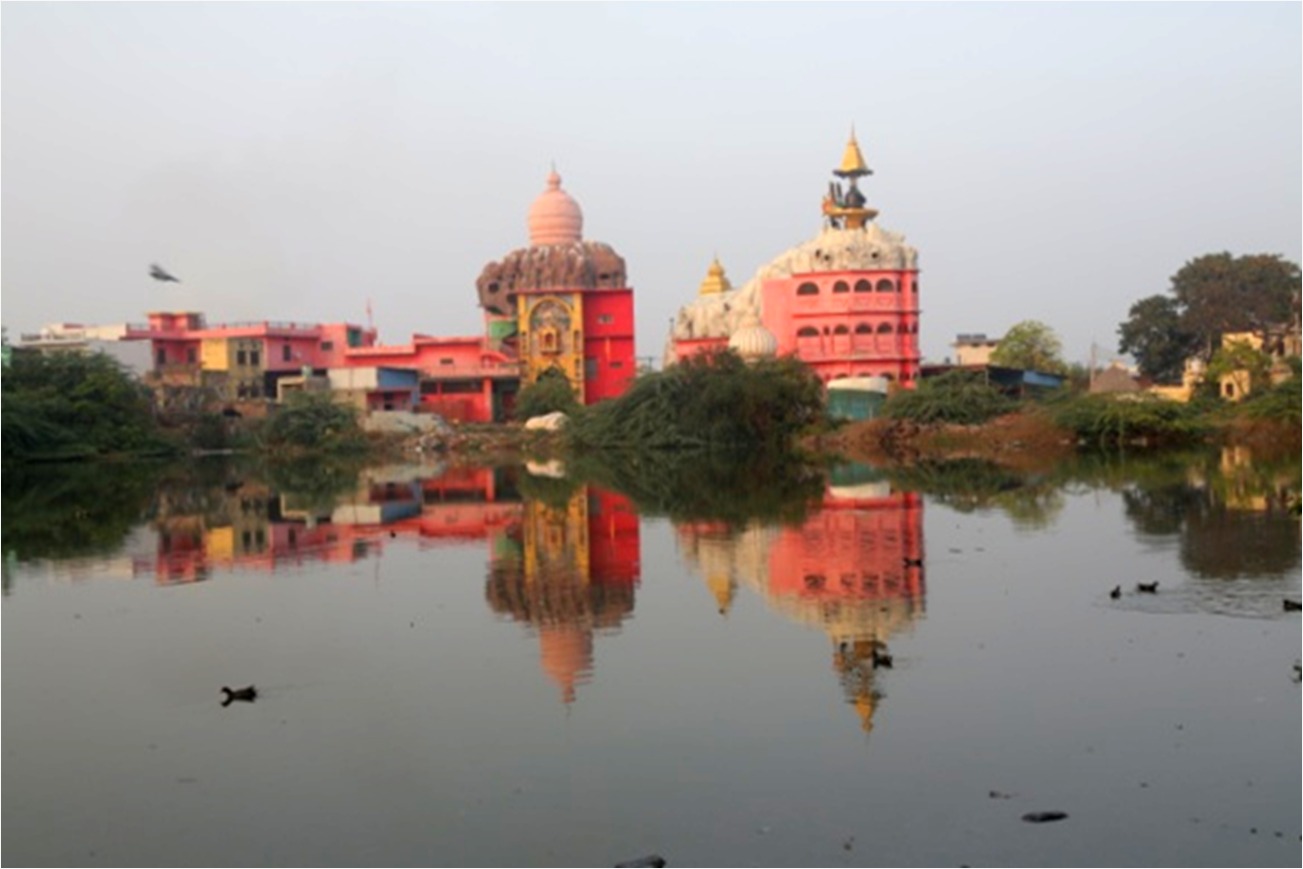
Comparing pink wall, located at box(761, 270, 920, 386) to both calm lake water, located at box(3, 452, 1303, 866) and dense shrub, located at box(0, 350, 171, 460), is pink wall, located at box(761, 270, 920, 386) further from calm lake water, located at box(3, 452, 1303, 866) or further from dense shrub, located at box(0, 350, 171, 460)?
calm lake water, located at box(3, 452, 1303, 866)

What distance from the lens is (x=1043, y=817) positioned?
6.70m

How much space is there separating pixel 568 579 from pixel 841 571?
2541mm

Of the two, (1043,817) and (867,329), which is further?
(867,329)

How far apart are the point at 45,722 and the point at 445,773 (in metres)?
2.85

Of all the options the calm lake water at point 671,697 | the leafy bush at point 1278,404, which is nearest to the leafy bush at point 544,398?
the leafy bush at point 1278,404

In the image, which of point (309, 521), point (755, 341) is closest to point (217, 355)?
point (755, 341)

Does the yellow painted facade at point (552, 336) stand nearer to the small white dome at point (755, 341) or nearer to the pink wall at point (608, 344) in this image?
the pink wall at point (608, 344)

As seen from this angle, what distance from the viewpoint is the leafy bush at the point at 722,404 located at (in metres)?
40.7

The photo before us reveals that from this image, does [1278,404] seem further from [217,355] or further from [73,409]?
[217,355]

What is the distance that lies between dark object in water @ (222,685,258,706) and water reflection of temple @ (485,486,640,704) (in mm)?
1847

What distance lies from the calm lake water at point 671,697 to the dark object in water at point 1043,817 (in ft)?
0.25

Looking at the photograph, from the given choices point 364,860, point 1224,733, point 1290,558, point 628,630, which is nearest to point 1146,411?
point 1290,558

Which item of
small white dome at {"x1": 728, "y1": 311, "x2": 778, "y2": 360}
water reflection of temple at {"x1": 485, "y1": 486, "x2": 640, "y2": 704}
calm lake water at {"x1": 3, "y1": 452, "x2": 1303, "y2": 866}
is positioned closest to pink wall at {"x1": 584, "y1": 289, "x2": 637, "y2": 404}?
small white dome at {"x1": 728, "y1": 311, "x2": 778, "y2": 360}

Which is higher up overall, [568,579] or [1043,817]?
[568,579]
